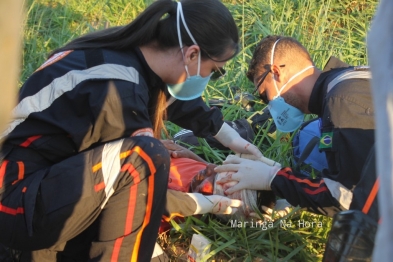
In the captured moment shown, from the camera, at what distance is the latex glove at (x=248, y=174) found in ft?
9.11

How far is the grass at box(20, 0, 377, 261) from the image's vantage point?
9.14ft

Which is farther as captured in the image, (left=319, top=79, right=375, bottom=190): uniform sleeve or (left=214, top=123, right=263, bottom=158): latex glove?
(left=214, top=123, right=263, bottom=158): latex glove

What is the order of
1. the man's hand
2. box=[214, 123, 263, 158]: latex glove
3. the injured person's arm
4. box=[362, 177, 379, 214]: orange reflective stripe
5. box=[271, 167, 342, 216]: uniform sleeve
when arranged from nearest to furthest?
box=[362, 177, 379, 214]: orange reflective stripe → box=[271, 167, 342, 216]: uniform sleeve → the injured person's arm → box=[214, 123, 263, 158]: latex glove → the man's hand

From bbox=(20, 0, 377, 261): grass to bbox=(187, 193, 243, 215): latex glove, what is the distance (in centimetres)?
8

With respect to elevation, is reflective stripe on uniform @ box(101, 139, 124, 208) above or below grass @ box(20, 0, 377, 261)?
above

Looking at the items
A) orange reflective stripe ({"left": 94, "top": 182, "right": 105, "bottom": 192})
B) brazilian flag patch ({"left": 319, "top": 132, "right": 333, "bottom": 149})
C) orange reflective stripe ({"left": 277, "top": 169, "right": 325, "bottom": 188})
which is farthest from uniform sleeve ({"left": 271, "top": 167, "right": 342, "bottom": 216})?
orange reflective stripe ({"left": 94, "top": 182, "right": 105, "bottom": 192})

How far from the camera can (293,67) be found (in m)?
3.03

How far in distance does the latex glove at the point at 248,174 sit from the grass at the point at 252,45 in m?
0.21

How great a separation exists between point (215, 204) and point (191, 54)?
2.52 ft

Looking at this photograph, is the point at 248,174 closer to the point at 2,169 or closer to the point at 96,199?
the point at 96,199

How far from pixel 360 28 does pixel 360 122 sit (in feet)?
10.0

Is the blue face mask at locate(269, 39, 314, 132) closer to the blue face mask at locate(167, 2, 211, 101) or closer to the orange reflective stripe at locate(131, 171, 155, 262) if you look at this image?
the blue face mask at locate(167, 2, 211, 101)

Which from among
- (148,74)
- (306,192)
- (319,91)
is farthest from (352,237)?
(319,91)

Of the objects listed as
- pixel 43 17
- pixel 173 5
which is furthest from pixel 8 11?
pixel 43 17
